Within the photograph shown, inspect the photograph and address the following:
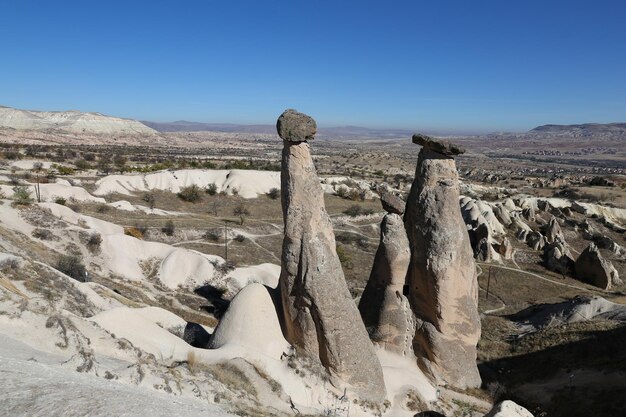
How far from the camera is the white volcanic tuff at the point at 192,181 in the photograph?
4209 centimetres

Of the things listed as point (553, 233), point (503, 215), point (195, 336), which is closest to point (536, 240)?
point (553, 233)

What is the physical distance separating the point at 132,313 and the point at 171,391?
376cm

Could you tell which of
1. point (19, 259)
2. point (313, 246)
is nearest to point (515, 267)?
point (313, 246)

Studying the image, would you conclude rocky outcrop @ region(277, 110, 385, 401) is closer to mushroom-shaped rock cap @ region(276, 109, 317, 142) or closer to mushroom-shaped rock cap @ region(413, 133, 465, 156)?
mushroom-shaped rock cap @ region(276, 109, 317, 142)

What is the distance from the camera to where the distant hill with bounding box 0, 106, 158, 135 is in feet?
455

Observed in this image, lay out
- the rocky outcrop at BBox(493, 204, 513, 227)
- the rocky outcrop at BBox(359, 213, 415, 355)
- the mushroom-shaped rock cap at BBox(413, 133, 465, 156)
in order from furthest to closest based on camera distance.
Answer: the rocky outcrop at BBox(493, 204, 513, 227)
the rocky outcrop at BBox(359, 213, 415, 355)
the mushroom-shaped rock cap at BBox(413, 133, 465, 156)

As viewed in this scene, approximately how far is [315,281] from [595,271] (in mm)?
25994

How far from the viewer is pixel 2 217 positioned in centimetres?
2105

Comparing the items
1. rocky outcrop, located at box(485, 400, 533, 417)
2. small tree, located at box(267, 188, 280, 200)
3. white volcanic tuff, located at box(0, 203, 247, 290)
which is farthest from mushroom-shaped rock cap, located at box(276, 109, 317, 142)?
small tree, located at box(267, 188, 280, 200)

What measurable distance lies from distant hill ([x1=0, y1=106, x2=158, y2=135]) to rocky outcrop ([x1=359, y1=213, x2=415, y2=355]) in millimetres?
150376

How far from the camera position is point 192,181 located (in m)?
48.9

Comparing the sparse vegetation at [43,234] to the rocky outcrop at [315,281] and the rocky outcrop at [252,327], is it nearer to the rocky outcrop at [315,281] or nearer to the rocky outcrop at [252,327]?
the rocky outcrop at [252,327]

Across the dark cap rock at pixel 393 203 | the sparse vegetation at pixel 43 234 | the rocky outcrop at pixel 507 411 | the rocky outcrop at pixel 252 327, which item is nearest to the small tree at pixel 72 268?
the sparse vegetation at pixel 43 234

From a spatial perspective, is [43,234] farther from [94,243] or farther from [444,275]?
[444,275]
